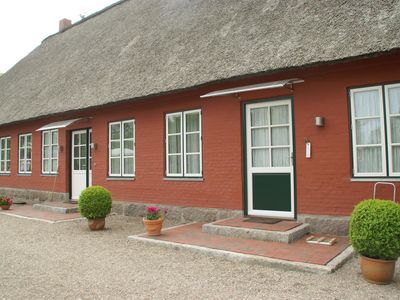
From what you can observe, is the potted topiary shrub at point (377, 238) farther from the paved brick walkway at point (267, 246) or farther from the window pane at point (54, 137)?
the window pane at point (54, 137)

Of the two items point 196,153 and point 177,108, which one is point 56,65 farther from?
point 196,153

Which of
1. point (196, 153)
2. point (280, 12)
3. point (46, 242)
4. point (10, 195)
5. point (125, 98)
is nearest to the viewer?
point (46, 242)

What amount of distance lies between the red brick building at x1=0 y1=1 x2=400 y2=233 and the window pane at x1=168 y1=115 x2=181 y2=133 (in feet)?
0.12

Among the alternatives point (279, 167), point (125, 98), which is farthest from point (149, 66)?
point (279, 167)

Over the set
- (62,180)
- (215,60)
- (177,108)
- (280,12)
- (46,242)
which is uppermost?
(280,12)

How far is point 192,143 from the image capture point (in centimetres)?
924

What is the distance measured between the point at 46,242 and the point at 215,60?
537 cm

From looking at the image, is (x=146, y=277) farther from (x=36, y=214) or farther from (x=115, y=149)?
(x=36, y=214)

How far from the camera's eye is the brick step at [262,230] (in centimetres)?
636

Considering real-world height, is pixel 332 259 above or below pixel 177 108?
below

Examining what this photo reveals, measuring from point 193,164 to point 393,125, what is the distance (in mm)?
4602

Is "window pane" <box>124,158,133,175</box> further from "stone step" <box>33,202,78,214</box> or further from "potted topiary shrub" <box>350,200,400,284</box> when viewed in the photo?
"potted topiary shrub" <box>350,200,400,284</box>

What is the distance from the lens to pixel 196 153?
9102 mm

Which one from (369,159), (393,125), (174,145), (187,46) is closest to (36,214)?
(174,145)
